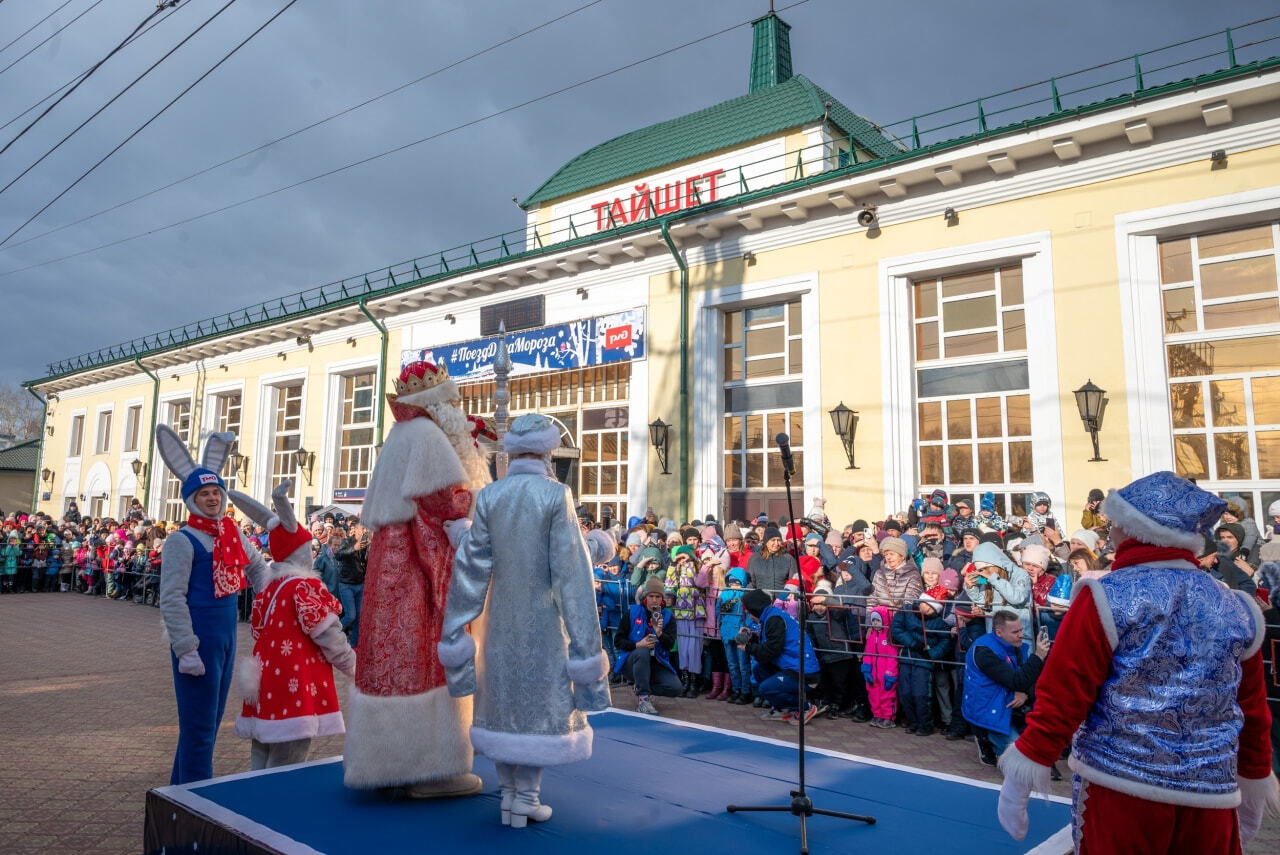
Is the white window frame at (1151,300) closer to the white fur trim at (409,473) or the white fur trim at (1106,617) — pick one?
the white fur trim at (1106,617)

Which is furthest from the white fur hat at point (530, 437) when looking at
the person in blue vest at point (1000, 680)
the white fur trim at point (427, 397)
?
the person in blue vest at point (1000, 680)

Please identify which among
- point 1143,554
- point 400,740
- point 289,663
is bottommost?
point 400,740

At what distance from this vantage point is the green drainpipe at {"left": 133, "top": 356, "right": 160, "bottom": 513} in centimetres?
2678

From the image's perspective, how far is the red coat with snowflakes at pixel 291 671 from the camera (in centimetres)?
411

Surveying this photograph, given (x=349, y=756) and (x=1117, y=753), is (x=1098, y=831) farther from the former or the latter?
(x=349, y=756)

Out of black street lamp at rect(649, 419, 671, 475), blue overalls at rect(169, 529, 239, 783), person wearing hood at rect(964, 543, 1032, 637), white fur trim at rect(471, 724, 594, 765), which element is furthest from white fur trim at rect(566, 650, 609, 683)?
black street lamp at rect(649, 419, 671, 475)

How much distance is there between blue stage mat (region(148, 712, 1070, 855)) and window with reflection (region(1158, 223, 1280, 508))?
804 centimetres

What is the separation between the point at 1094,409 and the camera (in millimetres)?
10344

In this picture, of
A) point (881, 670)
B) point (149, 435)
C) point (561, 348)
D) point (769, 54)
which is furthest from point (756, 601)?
point (149, 435)

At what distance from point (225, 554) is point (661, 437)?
10354 mm

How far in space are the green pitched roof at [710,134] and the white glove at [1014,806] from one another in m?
17.5

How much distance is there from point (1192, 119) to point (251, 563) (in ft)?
38.0

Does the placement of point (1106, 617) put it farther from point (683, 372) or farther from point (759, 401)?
point (683, 372)

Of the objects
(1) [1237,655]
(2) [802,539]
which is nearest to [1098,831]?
(1) [1237,655]
